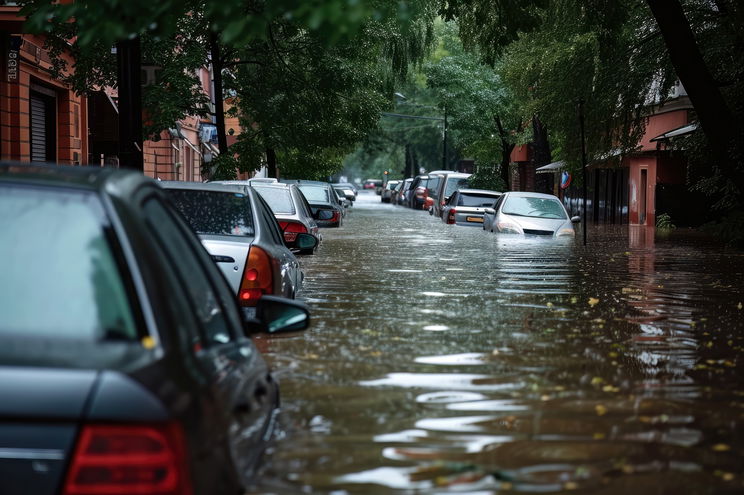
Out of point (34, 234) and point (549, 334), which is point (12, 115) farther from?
point (34, 234)

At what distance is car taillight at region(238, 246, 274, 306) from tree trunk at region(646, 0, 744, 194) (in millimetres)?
12650

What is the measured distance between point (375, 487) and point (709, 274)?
14971 millimetres

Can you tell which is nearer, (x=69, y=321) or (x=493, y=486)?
(x=69, y=321)

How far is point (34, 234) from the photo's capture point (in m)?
3.44

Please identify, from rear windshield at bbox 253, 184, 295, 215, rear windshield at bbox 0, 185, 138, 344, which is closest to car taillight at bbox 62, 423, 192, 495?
rear windshield at bbox 0, 185, 138, 344

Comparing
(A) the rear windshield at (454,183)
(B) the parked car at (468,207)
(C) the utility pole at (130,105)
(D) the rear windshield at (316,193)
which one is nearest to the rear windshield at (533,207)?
(D) the rear windshield at (316,193)

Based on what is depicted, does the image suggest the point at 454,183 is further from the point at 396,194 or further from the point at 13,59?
the point at 13,59

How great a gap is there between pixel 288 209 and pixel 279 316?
14.7 meters

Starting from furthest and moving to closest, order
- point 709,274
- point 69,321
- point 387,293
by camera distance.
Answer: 1. point 709,274
2. point 387,293
3. point 69,321

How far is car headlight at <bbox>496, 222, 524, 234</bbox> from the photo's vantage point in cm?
3122

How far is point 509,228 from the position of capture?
31531 mm

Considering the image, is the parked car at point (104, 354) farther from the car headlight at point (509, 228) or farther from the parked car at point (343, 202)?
the parked car at point (343, 202)

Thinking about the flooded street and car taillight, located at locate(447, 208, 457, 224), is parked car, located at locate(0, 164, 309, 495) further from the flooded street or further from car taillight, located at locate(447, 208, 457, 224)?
car taillight, located at locate(447, 208, 457, 224)

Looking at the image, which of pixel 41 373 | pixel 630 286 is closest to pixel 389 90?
pixel 630 286
